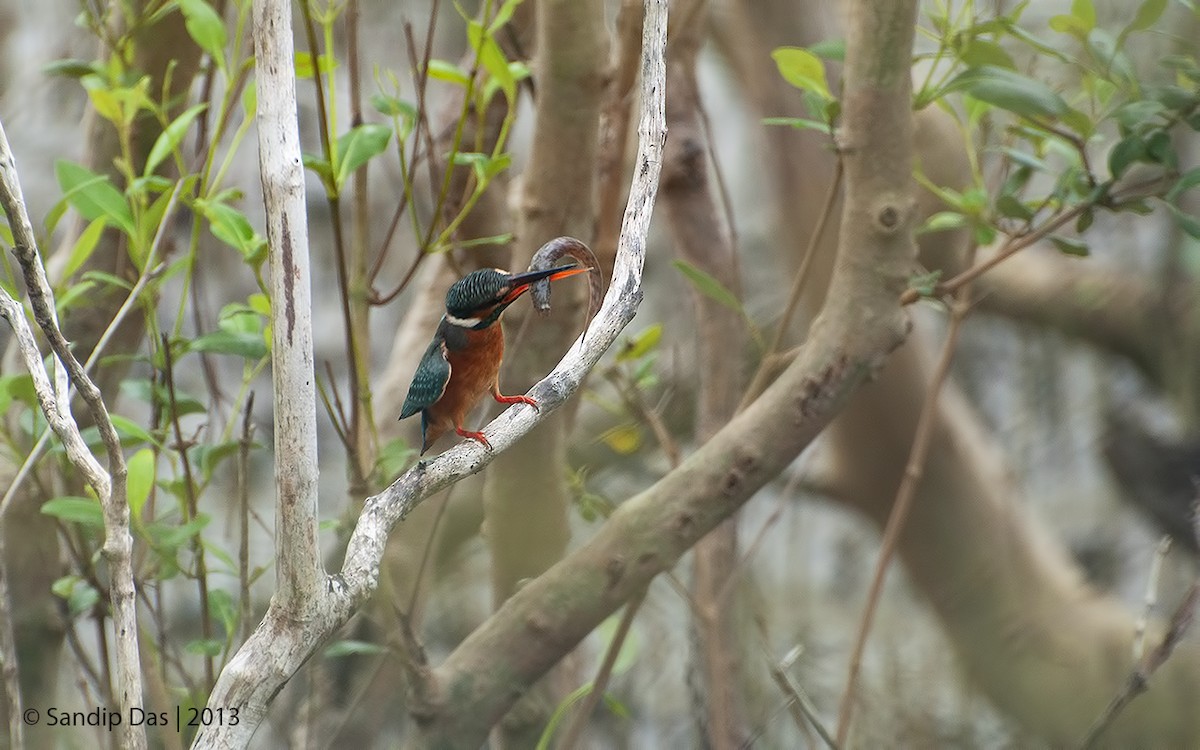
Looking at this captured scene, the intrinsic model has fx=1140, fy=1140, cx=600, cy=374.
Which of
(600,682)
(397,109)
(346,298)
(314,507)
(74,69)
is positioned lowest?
(600,682)

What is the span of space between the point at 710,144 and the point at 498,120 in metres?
0.42

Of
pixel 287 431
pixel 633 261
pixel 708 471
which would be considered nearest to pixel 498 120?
pixel 708 471

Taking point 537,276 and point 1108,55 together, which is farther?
point 1108,55

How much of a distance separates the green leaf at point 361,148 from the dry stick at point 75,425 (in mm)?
361

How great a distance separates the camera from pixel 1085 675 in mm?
2434

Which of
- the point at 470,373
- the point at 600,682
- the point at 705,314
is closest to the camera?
the point at 470,373

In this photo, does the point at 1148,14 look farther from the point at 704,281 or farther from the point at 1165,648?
the point at 1165,648

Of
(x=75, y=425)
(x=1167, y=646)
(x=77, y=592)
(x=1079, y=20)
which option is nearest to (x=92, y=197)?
(x=75, y=425)

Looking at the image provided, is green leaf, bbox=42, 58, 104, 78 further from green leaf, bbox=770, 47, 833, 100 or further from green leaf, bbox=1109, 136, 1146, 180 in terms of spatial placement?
green leaf, bbox=1109, 136, 1146, 180

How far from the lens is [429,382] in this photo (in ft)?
4.18

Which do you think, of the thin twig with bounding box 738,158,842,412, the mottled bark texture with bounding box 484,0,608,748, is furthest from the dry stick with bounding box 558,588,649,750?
the thin twig with bounding box 738,158,842,412

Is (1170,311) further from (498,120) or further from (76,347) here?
(76,347)

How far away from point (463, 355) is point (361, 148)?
26 cm

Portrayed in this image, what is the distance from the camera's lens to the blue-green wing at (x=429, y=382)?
1.27 meters
